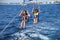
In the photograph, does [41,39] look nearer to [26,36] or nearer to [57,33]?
[26,36]

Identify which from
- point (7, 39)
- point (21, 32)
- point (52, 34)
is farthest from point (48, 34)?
point (7, 39)

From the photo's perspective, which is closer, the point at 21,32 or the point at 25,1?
the point at 21,32

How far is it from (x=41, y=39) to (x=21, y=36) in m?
2.34

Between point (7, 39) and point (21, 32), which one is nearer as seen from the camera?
point (7, 39)

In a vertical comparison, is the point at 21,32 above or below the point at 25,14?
below

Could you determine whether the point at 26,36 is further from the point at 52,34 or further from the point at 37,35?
the point at 52,34

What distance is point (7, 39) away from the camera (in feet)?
77.5

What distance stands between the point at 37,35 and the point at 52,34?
2.25 meters

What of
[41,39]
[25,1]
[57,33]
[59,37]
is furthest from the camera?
[25,1]

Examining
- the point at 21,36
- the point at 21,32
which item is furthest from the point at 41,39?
the point at 21,32

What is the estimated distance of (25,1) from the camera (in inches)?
1228

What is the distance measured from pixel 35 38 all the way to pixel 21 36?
1.62 metres

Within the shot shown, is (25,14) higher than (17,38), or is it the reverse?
(25,14)

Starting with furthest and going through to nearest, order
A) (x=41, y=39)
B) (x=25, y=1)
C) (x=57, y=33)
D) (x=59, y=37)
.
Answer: (x=25, y=1) < (x=57, y=33) < (x=59, y=37) < (x=41, y=39)
